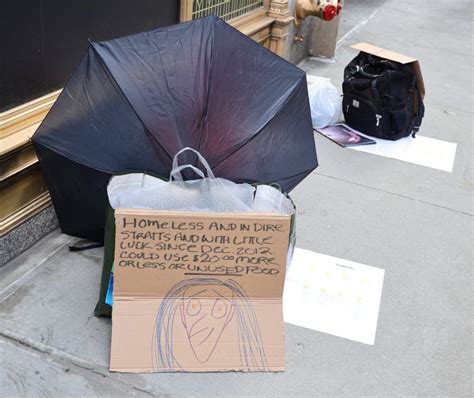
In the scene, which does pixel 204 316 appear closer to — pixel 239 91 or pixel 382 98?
pixel 239 91

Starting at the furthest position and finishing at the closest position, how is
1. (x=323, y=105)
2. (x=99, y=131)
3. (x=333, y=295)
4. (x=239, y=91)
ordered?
(x=323, y=105)
(x=333, y=295)
(x=239, y=91)
(x=99, y=131)

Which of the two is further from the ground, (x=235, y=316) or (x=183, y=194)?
(x=183, y=194)

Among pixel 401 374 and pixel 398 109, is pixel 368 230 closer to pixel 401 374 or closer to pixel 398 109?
pixel 401 374

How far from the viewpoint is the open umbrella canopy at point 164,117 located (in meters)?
2.29

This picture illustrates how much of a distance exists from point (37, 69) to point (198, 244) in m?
1.13

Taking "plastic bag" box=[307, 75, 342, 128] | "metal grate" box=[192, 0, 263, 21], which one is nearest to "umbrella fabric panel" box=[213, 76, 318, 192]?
"metal grate" box=[192, 0, 263, 21]

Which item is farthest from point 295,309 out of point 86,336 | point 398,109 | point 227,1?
point 227,1

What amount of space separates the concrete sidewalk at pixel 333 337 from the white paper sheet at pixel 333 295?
0.05 meters

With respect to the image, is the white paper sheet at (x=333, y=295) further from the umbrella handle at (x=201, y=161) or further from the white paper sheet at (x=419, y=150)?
the white paper sheet at (x=419, y=150)

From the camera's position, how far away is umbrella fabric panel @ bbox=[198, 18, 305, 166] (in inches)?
93.7

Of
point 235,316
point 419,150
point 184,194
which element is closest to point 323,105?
point 419,150

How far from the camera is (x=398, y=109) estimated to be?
4320mm

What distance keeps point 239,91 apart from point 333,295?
990mm

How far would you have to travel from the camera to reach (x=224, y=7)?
4445 mm
